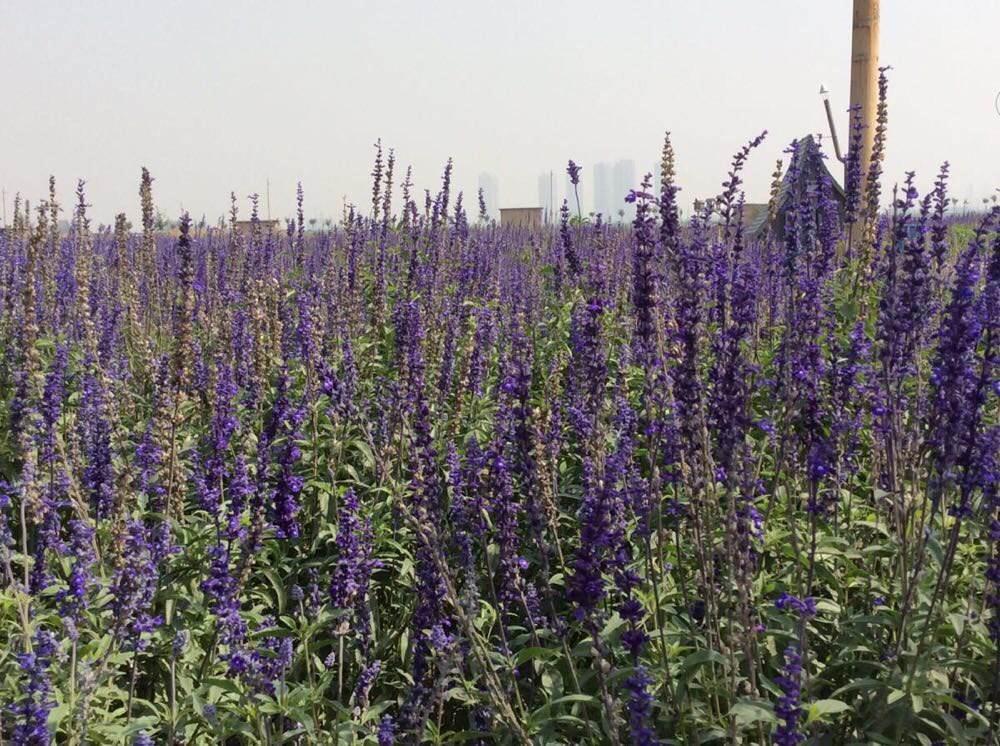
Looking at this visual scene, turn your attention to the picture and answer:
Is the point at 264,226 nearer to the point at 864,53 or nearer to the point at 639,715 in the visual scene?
the point at 864,53

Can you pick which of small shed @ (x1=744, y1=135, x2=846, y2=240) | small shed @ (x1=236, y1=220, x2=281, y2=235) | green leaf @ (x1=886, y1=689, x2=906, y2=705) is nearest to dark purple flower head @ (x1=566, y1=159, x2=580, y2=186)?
small shed @ (x1=744, y1=135, x2=846, y2=240)

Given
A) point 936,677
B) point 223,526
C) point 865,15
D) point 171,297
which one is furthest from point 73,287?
point 936,677

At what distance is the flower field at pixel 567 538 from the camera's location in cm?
307

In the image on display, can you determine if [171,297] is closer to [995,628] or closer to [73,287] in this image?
[73,287]

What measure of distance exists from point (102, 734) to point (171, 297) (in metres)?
7.66

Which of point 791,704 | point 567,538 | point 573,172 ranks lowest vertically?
point 567,538

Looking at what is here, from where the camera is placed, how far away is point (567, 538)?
508 centimetres

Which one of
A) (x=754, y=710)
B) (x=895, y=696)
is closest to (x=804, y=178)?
(x=895, y=696)

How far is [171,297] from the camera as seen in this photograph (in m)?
10.3

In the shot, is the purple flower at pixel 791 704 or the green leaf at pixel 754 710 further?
the green leaf at pixel 754 710

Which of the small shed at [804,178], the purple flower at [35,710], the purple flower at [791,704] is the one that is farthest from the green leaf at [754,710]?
the small shed at [804,178]

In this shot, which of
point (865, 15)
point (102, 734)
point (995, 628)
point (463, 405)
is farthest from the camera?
point (865, 15)

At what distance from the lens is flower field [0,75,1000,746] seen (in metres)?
3.07

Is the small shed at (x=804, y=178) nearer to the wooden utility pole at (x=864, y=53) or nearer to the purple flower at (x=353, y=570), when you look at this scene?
the wooden utility pole at (x=864, y=53)
